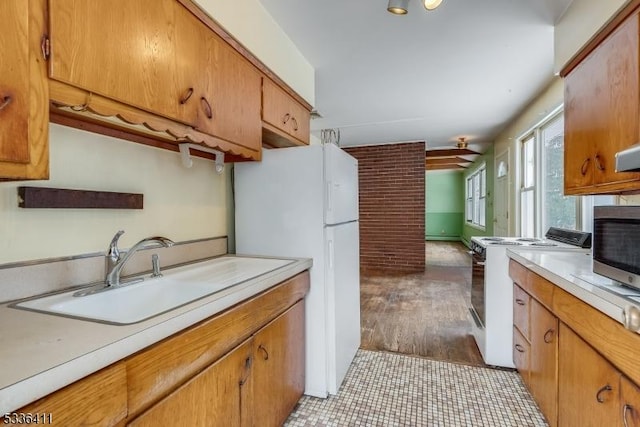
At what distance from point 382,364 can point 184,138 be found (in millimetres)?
2093

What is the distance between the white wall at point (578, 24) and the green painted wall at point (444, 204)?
29.0 feet

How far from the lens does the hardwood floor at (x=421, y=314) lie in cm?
272

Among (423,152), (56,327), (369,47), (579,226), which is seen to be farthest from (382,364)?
(423,152)

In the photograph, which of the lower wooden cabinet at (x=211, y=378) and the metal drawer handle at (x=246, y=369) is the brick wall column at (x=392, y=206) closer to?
the lower wooden cabinet at (x=211, y=378)

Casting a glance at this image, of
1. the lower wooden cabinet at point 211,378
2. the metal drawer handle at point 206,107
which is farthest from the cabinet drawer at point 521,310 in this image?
Result: the metal drawer handle at point 206,107

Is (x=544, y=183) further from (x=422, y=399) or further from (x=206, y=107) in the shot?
(x=206, y=107)

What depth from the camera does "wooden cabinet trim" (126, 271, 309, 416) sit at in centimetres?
84

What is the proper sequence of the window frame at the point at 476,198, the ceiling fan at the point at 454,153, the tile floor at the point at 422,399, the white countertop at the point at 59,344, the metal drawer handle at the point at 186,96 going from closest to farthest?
the white countertop at the point at 59,344, the metal drawer handle at the point at 186,96, the tile floor at the point at 422,399, the ceiling fan at the point at 454,153, the window frame at the point at 476,198

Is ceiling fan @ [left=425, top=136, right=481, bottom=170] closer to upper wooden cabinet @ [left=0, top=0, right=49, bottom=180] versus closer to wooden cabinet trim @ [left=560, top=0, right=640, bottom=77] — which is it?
wooden cabinet trim @ [left=560, top=0, right=640, bottom=77]

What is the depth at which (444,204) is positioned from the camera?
10.9m

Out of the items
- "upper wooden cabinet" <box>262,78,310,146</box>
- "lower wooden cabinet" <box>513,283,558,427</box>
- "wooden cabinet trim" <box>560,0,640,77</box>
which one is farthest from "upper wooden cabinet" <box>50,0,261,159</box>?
"lower wooden cabinet" <box>513,283,558,427</box>

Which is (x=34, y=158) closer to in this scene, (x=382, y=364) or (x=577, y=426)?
(x=577, y=426)

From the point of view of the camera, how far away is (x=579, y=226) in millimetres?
2627

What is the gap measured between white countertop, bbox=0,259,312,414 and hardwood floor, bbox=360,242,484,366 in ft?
7.08
